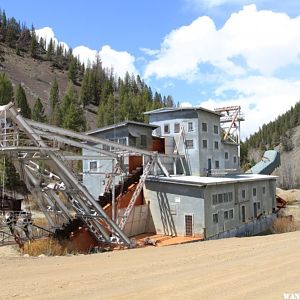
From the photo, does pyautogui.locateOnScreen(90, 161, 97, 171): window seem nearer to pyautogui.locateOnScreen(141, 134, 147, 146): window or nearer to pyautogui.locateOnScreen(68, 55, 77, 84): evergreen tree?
pyautogui.locateOnScreen(141, 134, 147, 146): window

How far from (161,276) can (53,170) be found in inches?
505

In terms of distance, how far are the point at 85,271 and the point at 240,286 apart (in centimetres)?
497

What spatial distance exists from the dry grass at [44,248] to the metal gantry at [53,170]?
6.81 feet

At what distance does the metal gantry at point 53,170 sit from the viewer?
20.7 m

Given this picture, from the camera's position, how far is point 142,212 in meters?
30.4

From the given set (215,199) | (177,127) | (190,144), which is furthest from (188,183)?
(177,127)

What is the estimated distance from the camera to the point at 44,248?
74.0 feet

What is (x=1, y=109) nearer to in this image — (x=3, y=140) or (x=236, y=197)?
(x=3, y=140)

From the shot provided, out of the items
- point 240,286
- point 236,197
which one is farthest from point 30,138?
point 236,197

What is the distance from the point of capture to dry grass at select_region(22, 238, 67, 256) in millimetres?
21875

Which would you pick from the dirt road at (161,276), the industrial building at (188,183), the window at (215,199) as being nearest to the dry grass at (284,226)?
the industrial building at (188,183)

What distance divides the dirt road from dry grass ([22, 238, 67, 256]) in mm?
5932

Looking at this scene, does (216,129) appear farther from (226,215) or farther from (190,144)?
(226,215)

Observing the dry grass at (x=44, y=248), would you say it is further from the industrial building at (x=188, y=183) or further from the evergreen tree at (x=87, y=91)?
the evergreen tree at (x=87, y=91)
